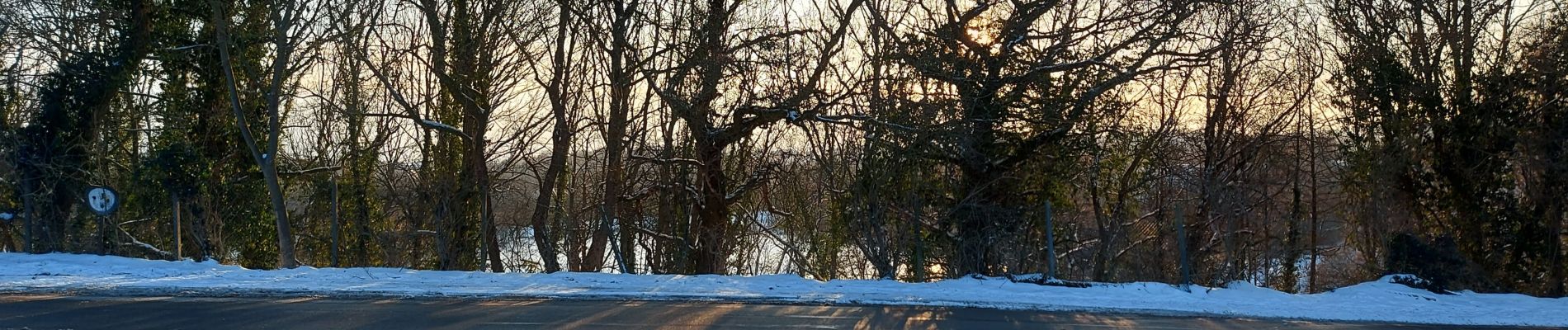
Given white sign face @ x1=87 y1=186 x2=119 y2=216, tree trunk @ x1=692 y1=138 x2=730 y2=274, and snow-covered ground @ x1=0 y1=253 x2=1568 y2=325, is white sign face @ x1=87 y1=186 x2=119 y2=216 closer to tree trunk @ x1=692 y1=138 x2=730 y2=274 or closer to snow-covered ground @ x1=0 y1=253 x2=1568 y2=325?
snow-covered ground @ x1=0 y1=253 x2=1568 y2=325

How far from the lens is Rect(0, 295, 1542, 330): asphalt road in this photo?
32.7 feet

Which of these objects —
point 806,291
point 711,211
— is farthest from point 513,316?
point 711,211

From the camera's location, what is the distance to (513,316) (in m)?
10.6

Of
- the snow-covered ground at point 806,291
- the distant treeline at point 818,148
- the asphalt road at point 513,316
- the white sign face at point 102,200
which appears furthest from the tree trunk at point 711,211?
the white sign face at point 102,200

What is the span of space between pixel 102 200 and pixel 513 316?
913cm

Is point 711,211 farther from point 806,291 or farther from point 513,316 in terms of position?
point 513,316

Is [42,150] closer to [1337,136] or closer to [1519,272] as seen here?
[1337,136]

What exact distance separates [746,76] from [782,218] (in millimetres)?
3596

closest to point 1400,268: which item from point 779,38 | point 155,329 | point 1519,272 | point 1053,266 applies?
point 1519,272

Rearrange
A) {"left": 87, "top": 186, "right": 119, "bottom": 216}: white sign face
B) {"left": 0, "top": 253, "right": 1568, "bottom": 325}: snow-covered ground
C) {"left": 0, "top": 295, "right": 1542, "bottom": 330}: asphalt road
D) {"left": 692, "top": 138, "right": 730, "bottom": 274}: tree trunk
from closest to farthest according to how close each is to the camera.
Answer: {"left": 0, "top": 295, "right": 1542, "bottom": 330}: asphalt road
{"left": 0, "top": 253, "right": 1568, "bottom": 325}: snow-covered ground
{"left": 87, "top": 186, "right": 119, "bottom": 216}: white sign face
{"left": 692, "top": 138, "right": 730, "bottom": 274}: tree trunk

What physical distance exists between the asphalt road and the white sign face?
Answer: 15.4 ft

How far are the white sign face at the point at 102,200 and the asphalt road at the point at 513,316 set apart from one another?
4704 millimetres

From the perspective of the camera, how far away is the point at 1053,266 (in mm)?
14156

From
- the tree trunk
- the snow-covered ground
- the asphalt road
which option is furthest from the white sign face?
the tree trunk
